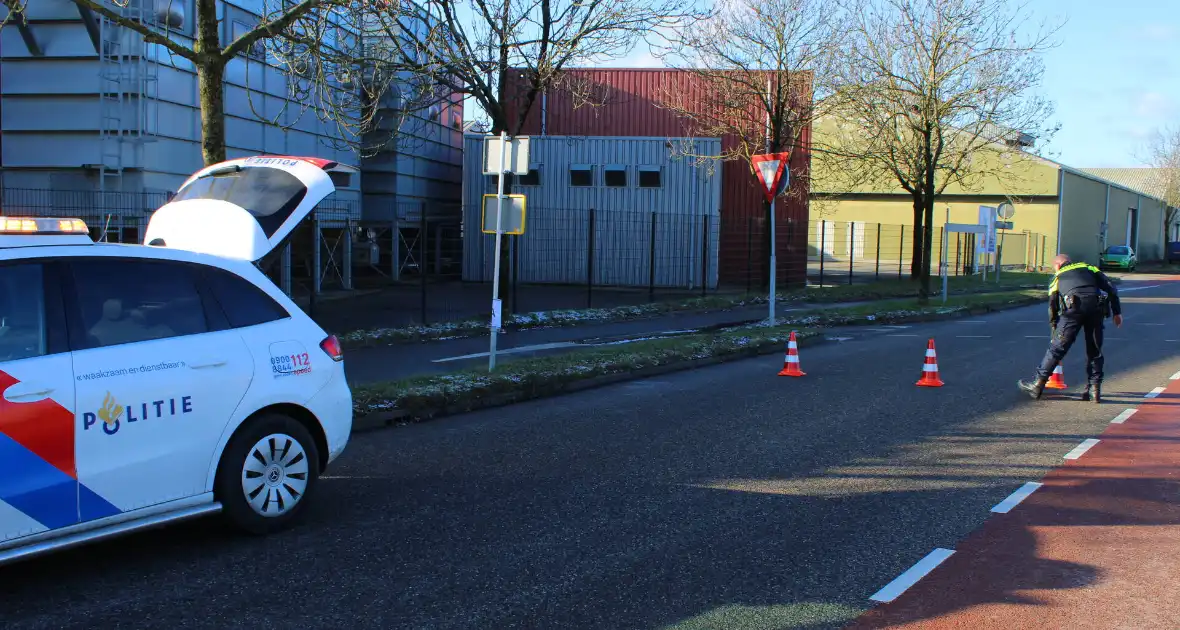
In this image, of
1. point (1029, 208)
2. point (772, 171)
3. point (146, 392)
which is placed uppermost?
point (1029, 208)

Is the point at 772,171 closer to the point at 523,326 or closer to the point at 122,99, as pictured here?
the point at 523,326

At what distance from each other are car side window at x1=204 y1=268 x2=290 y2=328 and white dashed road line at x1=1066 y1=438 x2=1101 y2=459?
631cm

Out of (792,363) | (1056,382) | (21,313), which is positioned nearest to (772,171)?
(792,363)

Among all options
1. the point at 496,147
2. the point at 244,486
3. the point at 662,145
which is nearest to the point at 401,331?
the point at 496,147

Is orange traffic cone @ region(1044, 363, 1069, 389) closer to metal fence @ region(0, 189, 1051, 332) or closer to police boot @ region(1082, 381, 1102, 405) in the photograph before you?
police boot @ region(1082, 381, 1102, 405)

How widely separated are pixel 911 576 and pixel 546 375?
6725 millimetres

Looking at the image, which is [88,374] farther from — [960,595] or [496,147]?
[496,147]

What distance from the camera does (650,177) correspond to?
29.7 m

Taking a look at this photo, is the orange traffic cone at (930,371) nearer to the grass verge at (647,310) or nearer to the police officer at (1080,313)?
the police officer at (1080,313)

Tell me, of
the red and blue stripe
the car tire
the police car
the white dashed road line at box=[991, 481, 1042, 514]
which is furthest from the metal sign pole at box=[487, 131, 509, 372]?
the red and blue stripe

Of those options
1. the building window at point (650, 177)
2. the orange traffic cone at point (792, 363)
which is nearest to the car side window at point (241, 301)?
the orange traffic cone at point (792, 363)

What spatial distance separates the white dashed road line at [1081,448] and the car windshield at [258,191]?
6390 mm

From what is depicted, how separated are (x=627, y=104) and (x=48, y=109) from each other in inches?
704

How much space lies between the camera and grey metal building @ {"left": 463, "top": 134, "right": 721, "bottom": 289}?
2853cm
